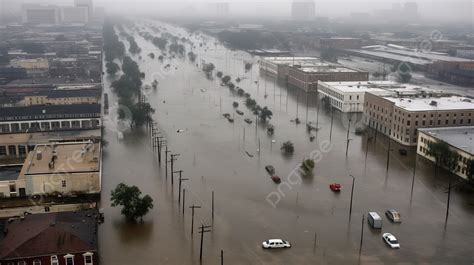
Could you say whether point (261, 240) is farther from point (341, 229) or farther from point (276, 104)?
point (276, 104)

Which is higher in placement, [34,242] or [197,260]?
[34,242]

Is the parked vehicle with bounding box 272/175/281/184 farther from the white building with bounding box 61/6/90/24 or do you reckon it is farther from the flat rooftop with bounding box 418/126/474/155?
the white building with bounding box 61/6/90/24

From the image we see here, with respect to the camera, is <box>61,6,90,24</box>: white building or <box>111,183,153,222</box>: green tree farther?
<box>61,6,90,24</box>: white building

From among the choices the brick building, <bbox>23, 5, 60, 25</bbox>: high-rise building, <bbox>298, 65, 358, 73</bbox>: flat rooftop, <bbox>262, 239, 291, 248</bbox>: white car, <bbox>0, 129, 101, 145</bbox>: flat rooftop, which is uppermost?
<bbox>23, 5, 60, 25</bbox>: high-rise building

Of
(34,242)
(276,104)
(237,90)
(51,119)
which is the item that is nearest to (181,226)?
(34,242)

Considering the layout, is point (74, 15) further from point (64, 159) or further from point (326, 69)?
point (64, 159)

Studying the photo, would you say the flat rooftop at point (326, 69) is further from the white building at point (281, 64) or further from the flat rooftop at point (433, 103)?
the flat rooftop at point (433, 103)

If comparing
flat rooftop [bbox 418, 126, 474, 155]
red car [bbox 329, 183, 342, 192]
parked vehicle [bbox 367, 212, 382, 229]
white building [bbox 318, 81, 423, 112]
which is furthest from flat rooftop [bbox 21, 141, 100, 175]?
white building [bbox 318, 81, 423, 112]
